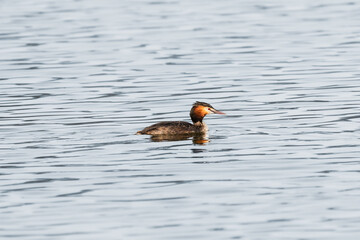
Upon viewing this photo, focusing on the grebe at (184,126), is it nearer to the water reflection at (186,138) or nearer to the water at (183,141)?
the water reflection at (186,138)

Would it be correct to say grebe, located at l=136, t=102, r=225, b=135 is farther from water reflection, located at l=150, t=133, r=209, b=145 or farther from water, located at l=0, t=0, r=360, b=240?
water, located at l=0, t=0, r=360, b=240

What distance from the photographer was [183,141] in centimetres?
1938

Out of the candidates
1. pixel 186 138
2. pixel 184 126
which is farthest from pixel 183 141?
pixel 184 126

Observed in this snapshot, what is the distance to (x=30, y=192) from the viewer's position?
587 inches

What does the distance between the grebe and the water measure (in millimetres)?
254

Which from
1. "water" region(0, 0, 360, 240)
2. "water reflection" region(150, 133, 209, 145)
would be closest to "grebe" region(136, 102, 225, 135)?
"water reflection" region(150, 133, 209, 145)

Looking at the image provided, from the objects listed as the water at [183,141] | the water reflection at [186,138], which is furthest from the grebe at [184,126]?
the water at [183,141]

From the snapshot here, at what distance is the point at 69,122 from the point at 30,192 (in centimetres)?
668

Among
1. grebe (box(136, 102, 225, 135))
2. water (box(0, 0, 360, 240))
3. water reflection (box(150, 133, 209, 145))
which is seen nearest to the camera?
water (box(0, 0, 360, 240))

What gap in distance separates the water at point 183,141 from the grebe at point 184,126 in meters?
0.25

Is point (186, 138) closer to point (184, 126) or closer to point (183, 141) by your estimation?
point (184, 126)

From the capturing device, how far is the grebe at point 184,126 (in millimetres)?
19297

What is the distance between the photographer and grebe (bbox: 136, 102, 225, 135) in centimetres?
1930

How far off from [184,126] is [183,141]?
515 millimetres
